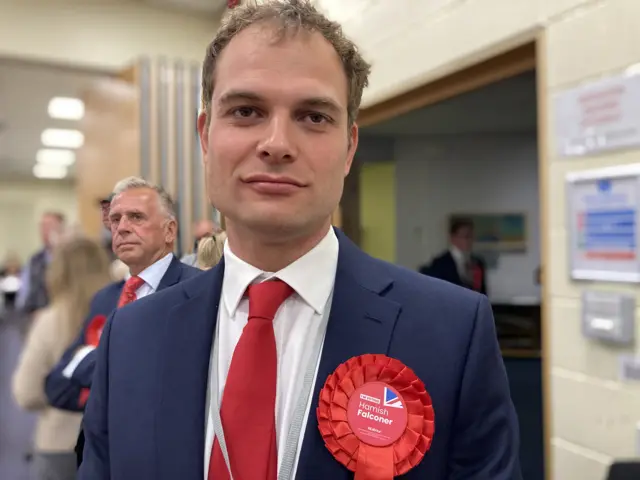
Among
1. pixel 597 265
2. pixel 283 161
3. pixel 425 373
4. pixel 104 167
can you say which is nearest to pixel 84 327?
pixel 104 167

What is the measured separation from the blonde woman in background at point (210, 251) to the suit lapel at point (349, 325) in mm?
170

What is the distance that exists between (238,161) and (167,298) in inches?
8.3

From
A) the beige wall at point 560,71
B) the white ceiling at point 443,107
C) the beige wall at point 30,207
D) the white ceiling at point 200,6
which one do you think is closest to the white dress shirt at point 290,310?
the beige wall at point 30,207

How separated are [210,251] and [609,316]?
1118mm

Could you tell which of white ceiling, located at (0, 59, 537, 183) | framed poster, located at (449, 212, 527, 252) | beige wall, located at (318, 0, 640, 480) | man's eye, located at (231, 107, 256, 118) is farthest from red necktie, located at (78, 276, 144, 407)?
framed poster, located at (449, 212, 527, 252)

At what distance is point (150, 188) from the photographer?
62cm

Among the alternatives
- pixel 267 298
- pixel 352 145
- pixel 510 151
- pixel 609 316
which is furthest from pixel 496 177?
pixel 267 298

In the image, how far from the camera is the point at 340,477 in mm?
618

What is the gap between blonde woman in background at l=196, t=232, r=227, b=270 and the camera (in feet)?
2.35

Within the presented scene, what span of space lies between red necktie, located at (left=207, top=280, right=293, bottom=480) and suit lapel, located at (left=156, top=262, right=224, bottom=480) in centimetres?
3

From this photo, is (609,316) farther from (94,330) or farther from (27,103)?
(27,103)

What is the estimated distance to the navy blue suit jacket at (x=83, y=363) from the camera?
657mm

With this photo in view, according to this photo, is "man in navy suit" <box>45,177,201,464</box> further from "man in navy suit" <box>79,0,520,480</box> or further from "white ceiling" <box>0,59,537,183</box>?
"white ceiling" <box>0,59,537,183</box>

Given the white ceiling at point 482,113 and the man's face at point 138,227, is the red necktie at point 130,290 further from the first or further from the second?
the white ceiling at point 482,113
